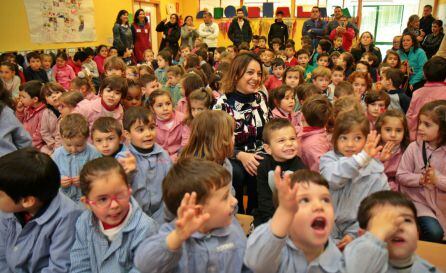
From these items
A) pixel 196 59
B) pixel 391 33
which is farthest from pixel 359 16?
pixel 196 59

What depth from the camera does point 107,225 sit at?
69.0 inches

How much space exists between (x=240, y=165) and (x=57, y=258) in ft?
5.27

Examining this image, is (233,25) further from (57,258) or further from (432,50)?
(57,258)

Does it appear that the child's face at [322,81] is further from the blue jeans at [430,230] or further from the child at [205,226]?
the child at [205,226]

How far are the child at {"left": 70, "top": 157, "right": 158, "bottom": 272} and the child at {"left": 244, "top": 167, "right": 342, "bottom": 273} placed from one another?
2.29ft

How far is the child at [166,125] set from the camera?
3.43 m

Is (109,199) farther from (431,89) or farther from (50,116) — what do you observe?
(431,89)

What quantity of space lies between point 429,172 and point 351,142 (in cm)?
63

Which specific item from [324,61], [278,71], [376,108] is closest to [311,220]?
[376,108]

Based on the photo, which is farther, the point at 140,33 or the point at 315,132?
the point at 140,33

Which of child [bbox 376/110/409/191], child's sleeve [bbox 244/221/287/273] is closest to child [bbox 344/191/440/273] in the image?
child's sleeve [bbox 244/221/287/273]

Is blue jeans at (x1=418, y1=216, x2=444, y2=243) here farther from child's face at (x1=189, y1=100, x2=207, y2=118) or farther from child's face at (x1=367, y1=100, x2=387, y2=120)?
child's face at (x1=189, y1=100, x2=207, y2=118)

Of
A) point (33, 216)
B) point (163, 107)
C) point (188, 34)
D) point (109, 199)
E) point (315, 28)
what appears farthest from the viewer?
point (188, 34)

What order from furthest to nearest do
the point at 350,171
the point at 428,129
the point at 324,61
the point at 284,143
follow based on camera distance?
the point at 324,61 < the point at 428,129 < the point at 284,143 < the point at 350,171
